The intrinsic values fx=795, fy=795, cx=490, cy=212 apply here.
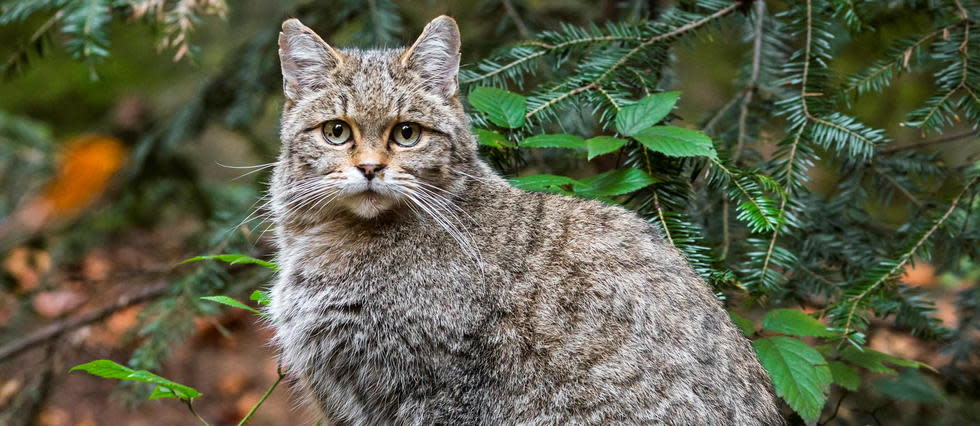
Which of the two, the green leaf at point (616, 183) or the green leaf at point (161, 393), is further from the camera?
the green leaf at point (616, 183)

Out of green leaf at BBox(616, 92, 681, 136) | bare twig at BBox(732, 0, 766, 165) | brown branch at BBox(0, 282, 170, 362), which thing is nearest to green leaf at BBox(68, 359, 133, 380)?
green leaf at BBox(616, 92, 681, 136)

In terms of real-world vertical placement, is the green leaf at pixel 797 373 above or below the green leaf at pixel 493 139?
below

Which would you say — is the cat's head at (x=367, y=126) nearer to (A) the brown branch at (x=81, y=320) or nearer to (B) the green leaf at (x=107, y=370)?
(B) the green leaf at (x=107, y=370)

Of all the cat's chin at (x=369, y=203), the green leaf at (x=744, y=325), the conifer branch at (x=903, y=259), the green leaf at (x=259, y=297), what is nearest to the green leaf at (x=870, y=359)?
the conifer branch at (x=903, y=259)

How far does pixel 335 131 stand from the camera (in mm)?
3207

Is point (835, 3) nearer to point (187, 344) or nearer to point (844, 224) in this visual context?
point (844, 224)

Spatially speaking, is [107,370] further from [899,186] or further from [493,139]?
[899,186]

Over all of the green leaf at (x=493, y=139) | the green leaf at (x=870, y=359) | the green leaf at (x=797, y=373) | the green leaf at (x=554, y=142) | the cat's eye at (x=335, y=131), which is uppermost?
the cat's eye at (x=335, y=131)

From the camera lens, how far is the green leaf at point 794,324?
114 inches

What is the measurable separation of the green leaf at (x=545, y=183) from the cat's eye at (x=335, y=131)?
0.75m

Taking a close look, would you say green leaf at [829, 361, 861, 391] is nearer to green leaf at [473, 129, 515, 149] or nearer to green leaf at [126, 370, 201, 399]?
green leaf at [473, 129, 515, 149]

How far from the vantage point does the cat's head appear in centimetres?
310

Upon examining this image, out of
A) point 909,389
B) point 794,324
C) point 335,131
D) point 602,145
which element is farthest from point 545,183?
point 909,389

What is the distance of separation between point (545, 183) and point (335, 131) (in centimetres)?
88
